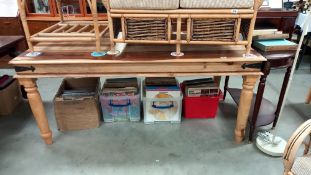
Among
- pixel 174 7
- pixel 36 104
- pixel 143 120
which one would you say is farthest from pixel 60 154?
pixel 174 7

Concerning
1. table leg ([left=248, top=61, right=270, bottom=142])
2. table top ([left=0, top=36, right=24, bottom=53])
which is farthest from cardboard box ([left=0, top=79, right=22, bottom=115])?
table leg ([left=248, top=61, right=270, bottom=142])

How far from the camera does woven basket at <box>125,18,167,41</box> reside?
1.33 m

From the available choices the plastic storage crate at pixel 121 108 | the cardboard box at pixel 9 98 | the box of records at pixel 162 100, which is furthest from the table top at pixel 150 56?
the cardboard box at pixel 9 98

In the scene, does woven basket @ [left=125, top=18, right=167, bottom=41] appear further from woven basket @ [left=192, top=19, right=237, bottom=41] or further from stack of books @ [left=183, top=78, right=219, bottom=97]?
stack of books @ [left=183, top=78, right=219, bottom=97]

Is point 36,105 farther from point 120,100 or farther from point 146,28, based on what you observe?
point 146,28

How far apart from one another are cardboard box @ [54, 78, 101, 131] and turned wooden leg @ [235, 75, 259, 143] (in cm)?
110

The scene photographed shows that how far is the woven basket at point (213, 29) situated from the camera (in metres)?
1.33

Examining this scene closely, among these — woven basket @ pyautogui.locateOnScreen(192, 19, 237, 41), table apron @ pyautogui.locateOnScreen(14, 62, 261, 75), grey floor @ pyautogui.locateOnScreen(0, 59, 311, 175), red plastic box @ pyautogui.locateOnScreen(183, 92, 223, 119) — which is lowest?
grey floor @ pyautogui.locateOnScreen(0, 59, 311, 175)

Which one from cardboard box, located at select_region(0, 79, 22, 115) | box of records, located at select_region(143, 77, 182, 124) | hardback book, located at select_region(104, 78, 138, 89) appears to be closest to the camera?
box of records, located at select_region(143, 77, 182, 124)

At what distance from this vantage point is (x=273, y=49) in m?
1.51

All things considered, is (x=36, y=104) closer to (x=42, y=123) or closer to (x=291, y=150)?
(x=42, y=123)

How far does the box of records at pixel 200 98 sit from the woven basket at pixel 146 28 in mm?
713

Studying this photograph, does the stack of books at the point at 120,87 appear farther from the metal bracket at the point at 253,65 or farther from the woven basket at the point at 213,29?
the metal bracket at the point at 253,65

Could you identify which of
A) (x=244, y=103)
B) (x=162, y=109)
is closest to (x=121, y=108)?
(x=162, y=109)
